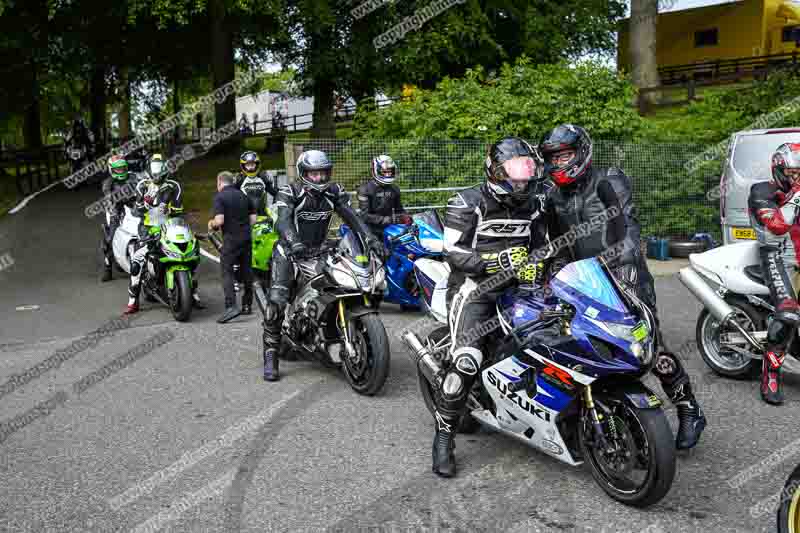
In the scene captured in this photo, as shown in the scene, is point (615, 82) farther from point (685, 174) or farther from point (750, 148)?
point (750, 148)

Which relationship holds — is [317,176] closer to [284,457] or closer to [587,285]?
[284,457]

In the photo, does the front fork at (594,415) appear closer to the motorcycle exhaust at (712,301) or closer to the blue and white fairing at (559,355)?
the blue and white fairing at (559,355)

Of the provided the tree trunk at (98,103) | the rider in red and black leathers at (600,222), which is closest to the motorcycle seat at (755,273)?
the rider in red and black leathers at (600,222)

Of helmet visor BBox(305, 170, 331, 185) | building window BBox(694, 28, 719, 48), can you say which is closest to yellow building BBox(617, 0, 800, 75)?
building window BBox(694, 28, 719, 48)

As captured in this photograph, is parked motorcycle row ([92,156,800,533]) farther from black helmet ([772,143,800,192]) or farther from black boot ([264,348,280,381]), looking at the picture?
black helmet ([772,143,800,192])

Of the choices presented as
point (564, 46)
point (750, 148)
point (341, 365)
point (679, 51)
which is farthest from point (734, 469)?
point (679, 51)

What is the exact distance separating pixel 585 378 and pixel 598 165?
1074 cm

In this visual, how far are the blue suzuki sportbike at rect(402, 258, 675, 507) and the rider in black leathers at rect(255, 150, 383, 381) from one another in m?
2.52

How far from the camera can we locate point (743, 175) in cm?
1088

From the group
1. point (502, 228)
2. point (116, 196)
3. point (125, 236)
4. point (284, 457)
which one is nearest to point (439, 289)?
point (502, 228)

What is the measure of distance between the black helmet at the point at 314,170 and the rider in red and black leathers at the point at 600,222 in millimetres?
2288

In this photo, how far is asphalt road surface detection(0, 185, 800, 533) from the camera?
431 centimetres

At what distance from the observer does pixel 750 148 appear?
430 inches

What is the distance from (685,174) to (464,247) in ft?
35.7
